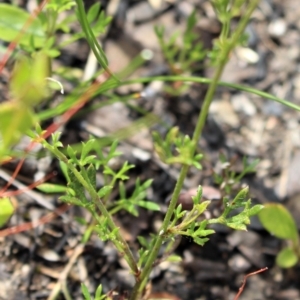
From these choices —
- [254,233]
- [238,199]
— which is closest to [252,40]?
[254,233]

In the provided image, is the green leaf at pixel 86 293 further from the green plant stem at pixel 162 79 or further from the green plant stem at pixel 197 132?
the green plant stem at pixel 162 79

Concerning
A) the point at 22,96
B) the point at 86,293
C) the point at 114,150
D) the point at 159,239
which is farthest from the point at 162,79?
the point at 22,96

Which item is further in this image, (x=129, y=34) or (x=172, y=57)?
(x=129, y=34)

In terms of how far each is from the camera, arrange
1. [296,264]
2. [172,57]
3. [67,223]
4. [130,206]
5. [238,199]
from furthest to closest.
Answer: [172,57]
[296,264]
[67,223]
[130,206]
[238,199]

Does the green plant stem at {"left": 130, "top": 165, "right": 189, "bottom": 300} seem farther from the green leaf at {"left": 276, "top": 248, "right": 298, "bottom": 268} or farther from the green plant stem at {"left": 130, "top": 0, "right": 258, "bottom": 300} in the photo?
the green leaf at {"left": 276, "top": 248, "right": 298, "bottom": 268}

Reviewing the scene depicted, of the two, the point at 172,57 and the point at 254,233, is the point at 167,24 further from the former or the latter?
the point at 254,233

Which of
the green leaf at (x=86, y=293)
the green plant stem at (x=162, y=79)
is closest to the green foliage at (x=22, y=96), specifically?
the green leaf at (x=86, y=293)

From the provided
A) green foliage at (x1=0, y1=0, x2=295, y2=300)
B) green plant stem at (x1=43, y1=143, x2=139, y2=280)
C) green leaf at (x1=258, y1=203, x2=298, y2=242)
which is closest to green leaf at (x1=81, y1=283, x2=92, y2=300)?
green foliage at (x1=0, y1=0, x2=295, y2=300)

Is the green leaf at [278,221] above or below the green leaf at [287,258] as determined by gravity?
above
